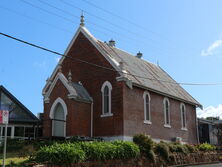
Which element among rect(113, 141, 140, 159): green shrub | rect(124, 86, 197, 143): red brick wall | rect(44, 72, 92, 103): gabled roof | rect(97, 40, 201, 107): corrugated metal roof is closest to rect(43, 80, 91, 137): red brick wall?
rect(44, 72, 92, 103): gabled roof

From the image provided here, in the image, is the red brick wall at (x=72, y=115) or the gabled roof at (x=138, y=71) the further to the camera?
the gabled roof at (x=138, y=71)

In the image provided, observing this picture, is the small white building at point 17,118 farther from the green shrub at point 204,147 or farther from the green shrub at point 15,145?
the green shrub at point 204,147

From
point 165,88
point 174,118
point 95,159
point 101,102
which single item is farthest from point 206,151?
point 95,159

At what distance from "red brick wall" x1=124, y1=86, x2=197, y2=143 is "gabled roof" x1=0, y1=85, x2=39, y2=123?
1091 centimetres

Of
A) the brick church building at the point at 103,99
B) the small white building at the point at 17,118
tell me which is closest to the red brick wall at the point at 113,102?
the brick church building at the point at 103,99

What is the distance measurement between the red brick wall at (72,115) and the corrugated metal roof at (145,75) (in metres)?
4.91

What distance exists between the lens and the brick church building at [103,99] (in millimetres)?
26781

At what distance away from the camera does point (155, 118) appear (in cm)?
3111

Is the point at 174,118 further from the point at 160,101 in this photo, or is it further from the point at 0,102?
the point at 0,102

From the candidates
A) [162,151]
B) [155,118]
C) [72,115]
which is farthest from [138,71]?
[162,151]

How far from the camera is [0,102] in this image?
35.2m

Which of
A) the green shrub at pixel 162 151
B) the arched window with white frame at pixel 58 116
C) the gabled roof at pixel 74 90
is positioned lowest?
the green shrub at pixel 162 151

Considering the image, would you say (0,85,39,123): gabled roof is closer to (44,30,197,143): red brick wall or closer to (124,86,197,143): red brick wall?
(44,30,197,143): red brick wall

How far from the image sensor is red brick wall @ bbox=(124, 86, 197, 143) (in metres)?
27.4
